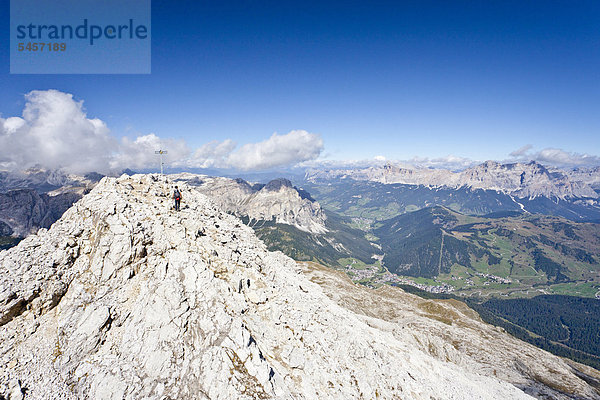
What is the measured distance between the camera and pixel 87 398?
25188mm

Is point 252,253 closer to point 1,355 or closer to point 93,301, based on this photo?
point 93,301

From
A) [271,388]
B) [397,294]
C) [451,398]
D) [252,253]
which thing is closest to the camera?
[271,388]

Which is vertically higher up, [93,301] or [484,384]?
[93,301]

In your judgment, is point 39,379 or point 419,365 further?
point 419,365

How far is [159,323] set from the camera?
A: 29750 mm

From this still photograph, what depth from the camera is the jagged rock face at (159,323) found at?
88.0 feet

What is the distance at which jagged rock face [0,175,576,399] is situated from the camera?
26828mm

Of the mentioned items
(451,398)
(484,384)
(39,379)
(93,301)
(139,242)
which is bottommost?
(484,384)

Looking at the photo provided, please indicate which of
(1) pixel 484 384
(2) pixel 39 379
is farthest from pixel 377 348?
(2) pixel 39 379

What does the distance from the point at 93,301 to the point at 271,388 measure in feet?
78.0

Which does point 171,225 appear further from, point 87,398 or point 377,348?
point 377,348

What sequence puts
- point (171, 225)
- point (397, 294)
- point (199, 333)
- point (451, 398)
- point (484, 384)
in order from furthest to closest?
point (397, 294)
point (484, 384)
point (451, 398)
point (171, 225)
point (199, 333)

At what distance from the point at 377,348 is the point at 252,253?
2849cm

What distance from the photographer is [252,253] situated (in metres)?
47.9
